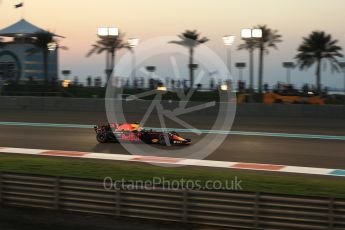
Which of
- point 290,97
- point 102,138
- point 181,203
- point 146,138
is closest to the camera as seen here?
point 181,203

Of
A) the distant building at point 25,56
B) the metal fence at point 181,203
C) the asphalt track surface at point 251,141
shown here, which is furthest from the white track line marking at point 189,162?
the distant building at point 25,56

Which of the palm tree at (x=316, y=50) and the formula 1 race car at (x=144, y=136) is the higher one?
the palm tree at (x=316, y=50)

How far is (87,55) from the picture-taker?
49.8 metres

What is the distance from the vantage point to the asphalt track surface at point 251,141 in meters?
13.8

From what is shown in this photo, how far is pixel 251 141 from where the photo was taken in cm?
1711

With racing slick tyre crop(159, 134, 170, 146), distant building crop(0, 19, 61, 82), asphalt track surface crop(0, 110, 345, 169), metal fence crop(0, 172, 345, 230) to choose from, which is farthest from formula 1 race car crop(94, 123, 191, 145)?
distant building crop(0, 19, 61, 82)

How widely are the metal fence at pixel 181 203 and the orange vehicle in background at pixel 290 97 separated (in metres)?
22.8

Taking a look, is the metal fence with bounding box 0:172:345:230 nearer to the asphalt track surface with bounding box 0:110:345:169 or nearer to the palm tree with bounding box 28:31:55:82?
the asphalt track surface with bounding box 0:110:345:169

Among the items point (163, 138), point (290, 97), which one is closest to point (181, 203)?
point (163, 138)

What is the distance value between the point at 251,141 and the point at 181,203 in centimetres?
1020

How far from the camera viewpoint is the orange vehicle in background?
29344mm

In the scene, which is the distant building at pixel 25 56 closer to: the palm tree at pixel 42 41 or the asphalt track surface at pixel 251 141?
the palm tree at pixel 42 41

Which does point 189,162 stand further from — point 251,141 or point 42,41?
point 42,41

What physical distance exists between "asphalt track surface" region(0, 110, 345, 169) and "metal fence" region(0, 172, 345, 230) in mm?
6075
